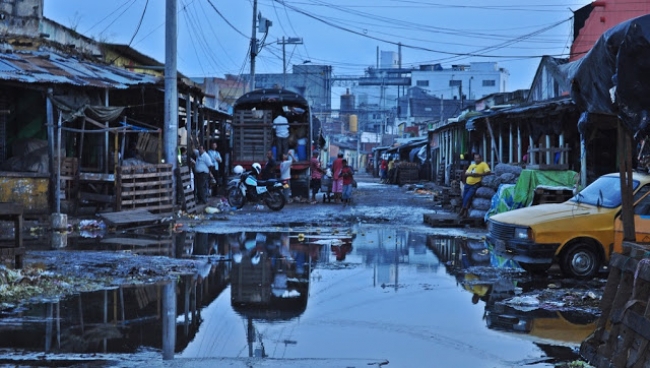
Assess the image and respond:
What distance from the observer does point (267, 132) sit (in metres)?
29.0

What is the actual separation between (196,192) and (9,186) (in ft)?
27.5

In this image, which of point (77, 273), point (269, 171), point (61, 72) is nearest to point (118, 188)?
point (61, 72)

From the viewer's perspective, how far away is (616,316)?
5.95 metres

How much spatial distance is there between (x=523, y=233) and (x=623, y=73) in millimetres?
6410

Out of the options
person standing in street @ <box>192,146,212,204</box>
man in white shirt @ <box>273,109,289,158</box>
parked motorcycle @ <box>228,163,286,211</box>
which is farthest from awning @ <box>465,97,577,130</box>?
person standing in street @ <box>192,146,212,204</box>

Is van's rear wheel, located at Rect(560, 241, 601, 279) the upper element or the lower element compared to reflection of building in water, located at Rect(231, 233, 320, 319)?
upper

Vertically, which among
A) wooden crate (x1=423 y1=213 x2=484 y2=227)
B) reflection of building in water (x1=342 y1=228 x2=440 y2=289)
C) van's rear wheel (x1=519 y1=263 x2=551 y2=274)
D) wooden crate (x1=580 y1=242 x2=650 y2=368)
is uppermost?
wooden crate (x1=580 y1=242 x2=650 y2=368)

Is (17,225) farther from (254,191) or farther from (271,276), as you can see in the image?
(254,191)

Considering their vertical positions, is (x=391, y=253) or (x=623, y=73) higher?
(x=623, y=73)

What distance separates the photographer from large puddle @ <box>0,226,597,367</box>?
24.7 feet

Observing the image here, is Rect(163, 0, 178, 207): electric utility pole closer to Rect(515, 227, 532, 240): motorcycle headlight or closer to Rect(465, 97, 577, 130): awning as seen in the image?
Rect(465, 97, 577, 130): awning

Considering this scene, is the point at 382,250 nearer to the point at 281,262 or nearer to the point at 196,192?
the point at 281,262

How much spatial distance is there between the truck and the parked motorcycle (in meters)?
3.07

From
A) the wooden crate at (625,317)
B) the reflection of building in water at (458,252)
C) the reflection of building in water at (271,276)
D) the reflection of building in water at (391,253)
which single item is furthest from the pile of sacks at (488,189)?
the wooden crate at (625,317)
